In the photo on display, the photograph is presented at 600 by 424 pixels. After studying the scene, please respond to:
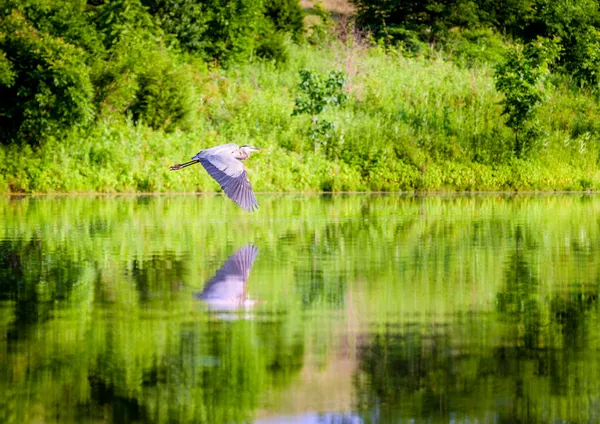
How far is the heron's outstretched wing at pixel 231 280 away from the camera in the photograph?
9250mm

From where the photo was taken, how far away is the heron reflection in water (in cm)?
886

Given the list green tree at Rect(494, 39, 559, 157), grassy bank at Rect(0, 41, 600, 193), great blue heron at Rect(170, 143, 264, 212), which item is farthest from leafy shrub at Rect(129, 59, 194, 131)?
great blue heron at Rect(170, 143, 264, 212)

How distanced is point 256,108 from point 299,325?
2335 cm

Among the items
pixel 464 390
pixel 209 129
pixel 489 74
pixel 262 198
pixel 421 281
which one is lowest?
pixel 464 390

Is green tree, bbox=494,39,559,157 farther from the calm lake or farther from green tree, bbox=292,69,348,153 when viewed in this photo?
the calm lake

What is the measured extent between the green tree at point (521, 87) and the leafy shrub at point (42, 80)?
10.6 metres

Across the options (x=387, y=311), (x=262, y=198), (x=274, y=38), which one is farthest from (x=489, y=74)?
(x=387, y=311)

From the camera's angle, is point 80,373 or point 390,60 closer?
point 80,373

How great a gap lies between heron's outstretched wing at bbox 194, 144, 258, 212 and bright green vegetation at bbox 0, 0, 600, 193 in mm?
12423

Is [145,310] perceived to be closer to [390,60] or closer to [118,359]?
[118,359]

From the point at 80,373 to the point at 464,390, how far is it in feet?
6.62

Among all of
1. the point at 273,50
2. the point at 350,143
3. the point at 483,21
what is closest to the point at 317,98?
the point at 350,143

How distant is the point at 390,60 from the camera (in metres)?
36.7

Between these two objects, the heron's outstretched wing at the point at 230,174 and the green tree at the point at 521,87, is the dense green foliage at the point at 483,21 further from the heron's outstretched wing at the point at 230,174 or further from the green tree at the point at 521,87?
the heron's outstretched wing at the point at 230,174
